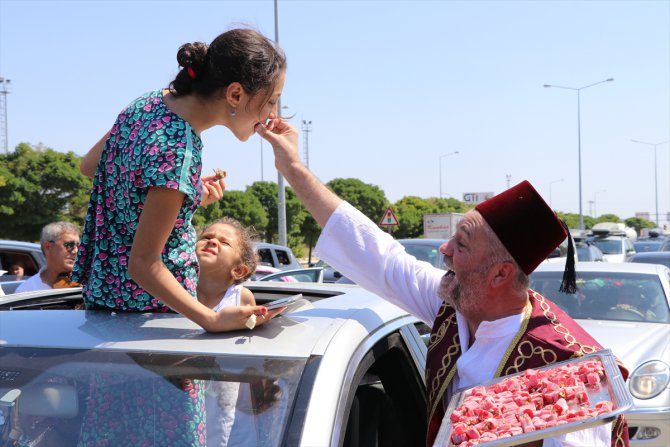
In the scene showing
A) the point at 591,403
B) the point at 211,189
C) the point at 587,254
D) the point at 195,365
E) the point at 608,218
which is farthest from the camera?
the point at 608,218

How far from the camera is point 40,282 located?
241 inches

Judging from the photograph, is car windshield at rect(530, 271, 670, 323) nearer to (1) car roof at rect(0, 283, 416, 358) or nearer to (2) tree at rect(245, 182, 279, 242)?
(1) car roof at rect(0, 283, 416, 358)

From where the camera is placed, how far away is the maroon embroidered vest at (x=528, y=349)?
2291mm

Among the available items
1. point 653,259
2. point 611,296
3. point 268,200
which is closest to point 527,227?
point 611,296

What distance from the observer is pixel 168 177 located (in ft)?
6.99

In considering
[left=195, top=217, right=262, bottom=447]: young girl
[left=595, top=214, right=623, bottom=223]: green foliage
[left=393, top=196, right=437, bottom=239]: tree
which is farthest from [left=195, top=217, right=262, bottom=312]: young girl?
[left=595, top=214, right=623, bottom=223]: green foliage

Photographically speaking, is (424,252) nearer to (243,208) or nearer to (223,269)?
(223,269)

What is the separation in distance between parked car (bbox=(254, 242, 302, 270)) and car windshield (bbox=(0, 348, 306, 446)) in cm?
1503

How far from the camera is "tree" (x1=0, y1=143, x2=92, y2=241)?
25.8 meters

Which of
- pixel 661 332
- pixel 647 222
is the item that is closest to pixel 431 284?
pixel 661 332

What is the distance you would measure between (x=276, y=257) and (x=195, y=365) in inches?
630

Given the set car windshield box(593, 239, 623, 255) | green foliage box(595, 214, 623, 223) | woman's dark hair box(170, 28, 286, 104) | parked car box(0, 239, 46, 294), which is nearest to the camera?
woman's dark hair box(170, 28, 286, 104)

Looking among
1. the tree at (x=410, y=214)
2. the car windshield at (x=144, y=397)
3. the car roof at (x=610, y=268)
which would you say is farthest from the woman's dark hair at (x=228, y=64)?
the tree at (x=410, y=214)

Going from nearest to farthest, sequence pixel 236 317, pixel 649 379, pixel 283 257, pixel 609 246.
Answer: pixel 236 317, pixel 649 379, pixel 283 257, pixel 609 246
